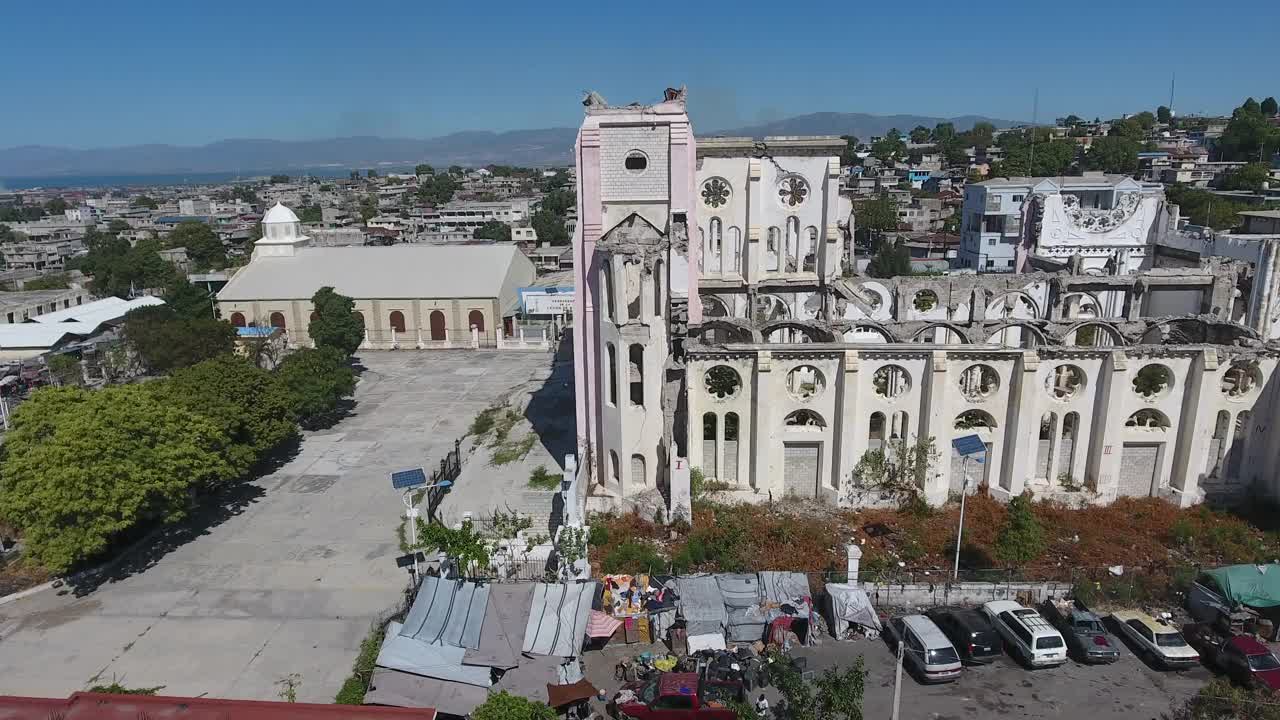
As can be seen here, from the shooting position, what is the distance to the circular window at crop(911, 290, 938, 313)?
40094 mm

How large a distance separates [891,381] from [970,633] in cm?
1281

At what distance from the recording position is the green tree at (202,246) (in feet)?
380

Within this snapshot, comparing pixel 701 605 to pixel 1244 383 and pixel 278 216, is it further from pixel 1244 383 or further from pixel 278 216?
pixel 278 216

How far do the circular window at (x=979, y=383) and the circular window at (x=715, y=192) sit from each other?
17447 millimetres

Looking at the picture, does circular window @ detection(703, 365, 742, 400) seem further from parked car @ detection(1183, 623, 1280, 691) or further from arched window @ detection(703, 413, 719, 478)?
parked car @ detection(1183, 623, 1280, 691)

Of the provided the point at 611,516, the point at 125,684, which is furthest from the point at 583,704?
the point at 125,684

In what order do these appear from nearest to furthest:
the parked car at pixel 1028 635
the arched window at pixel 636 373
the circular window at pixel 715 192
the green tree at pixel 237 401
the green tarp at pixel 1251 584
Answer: the parked car at pixel 1028 635 → the green tarp at pixel 1251 584 → the arched window at pixel 636 373 → the green tree at pixel 237 401 → the circular window at pixel 715 192

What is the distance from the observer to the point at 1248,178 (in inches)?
3974

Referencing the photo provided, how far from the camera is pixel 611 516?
1139 inches

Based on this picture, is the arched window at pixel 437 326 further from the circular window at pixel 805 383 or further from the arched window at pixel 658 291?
the arched window at pixel 658 291

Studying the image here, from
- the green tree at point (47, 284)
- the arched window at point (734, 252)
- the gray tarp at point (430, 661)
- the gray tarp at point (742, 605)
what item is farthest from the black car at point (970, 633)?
the green tree at point (47, 284)

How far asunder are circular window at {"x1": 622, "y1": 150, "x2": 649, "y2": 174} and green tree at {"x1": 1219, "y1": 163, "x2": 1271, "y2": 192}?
101 metres

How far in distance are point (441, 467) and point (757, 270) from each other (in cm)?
2085

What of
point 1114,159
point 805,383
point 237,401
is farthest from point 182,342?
point 1114,159
